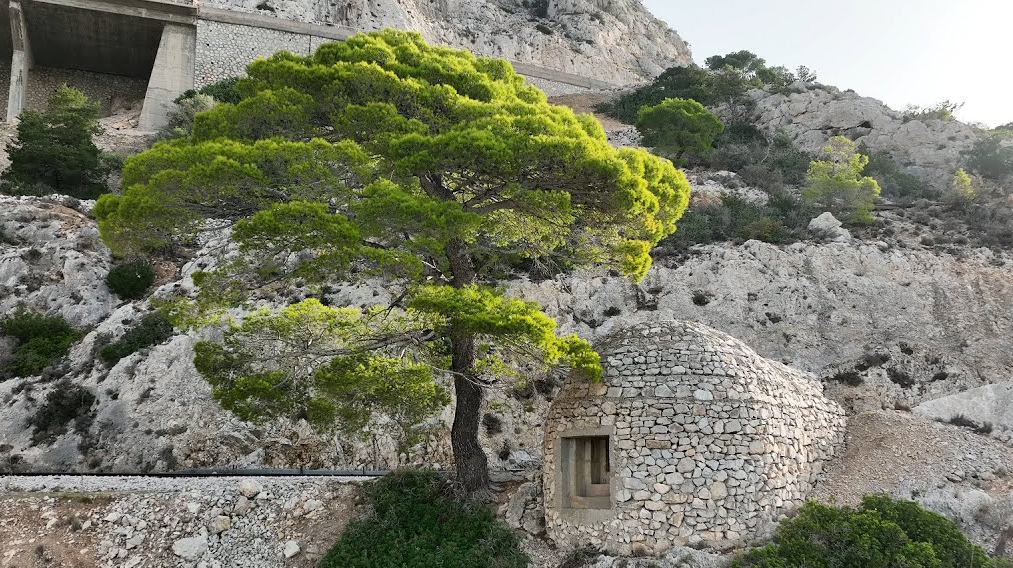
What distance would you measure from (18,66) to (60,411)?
2428 centimetres

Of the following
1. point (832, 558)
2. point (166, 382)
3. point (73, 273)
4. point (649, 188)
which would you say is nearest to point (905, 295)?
point (649, 188)

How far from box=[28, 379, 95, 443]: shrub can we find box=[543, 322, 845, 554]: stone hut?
11.5 metres

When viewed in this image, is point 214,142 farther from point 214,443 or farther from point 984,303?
point 984,303

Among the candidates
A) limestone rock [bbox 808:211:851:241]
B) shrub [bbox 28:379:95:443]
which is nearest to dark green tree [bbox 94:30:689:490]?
shrub [bbox 28:379:95:443]

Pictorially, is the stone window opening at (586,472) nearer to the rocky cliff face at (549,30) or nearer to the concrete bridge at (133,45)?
the concrete bridge at (133,45)

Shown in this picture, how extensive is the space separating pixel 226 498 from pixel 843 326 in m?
14.3

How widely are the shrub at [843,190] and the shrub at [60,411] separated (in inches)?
849

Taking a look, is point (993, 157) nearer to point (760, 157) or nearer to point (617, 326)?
point (760, 157)

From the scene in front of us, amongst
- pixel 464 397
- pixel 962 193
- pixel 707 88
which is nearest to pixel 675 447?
pixel 464 397

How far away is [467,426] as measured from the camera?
10844 millimetres

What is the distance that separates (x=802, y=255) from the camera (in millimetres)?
17969

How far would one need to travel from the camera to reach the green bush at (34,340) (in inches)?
632

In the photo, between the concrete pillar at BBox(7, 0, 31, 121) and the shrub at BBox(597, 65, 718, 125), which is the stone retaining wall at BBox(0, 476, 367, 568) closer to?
the concrete pillar at BBox(7, 0, 31, 121)

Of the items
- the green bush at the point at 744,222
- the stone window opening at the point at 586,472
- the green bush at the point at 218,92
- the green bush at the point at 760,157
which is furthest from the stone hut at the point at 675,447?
the green bush at the point at 218,92
